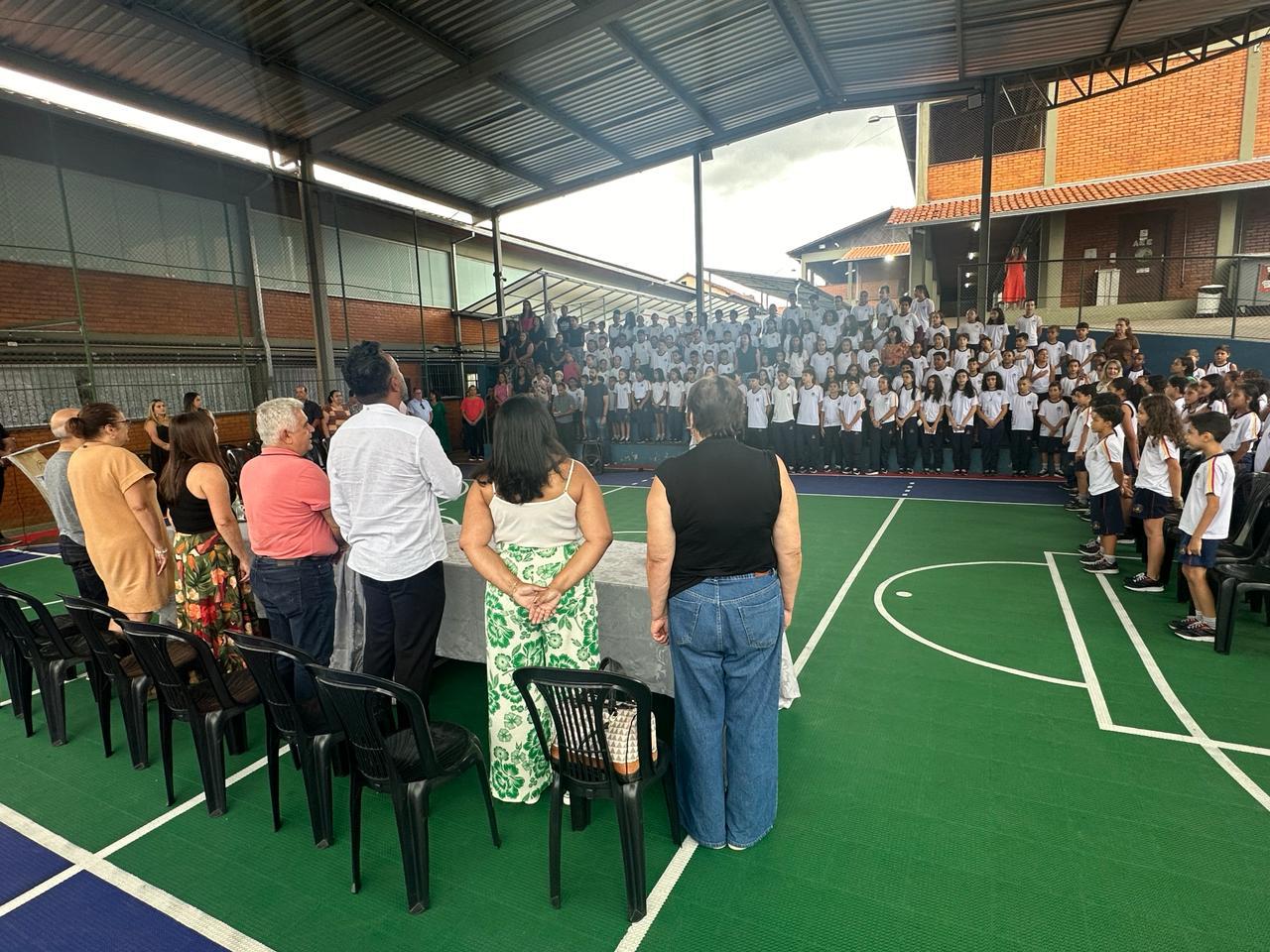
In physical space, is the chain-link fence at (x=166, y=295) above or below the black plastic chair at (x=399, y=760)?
above

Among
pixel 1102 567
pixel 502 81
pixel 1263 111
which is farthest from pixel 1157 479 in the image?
pixel 1263 111

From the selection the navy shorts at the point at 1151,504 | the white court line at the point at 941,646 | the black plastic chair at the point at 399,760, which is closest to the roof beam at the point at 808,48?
the navy shorts at the point at 1151,504

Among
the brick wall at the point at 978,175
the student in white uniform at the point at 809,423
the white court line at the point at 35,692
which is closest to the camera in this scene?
the white court line at the point at 35,692

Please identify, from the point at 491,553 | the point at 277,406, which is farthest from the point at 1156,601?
the point at 277,406

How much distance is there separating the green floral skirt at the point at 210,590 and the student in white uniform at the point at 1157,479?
7.33 meters

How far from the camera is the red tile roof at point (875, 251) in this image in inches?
1283

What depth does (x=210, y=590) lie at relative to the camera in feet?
13.7

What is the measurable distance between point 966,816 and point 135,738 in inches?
176

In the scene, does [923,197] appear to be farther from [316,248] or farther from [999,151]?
[316,248]

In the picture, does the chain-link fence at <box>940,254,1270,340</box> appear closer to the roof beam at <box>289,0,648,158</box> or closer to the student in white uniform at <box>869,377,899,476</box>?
the student in white uniform at <box>869,377,899,476</box>

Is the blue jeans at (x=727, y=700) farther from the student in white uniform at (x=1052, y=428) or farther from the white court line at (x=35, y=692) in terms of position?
the student in white uniform at (x=1052, y=428)

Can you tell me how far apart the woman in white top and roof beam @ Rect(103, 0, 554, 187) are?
1115 cm

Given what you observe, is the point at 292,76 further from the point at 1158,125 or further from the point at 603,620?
the point at 1158,125

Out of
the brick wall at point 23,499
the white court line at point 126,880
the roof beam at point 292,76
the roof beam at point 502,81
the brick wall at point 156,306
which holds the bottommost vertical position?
the white court line at point 126,880
